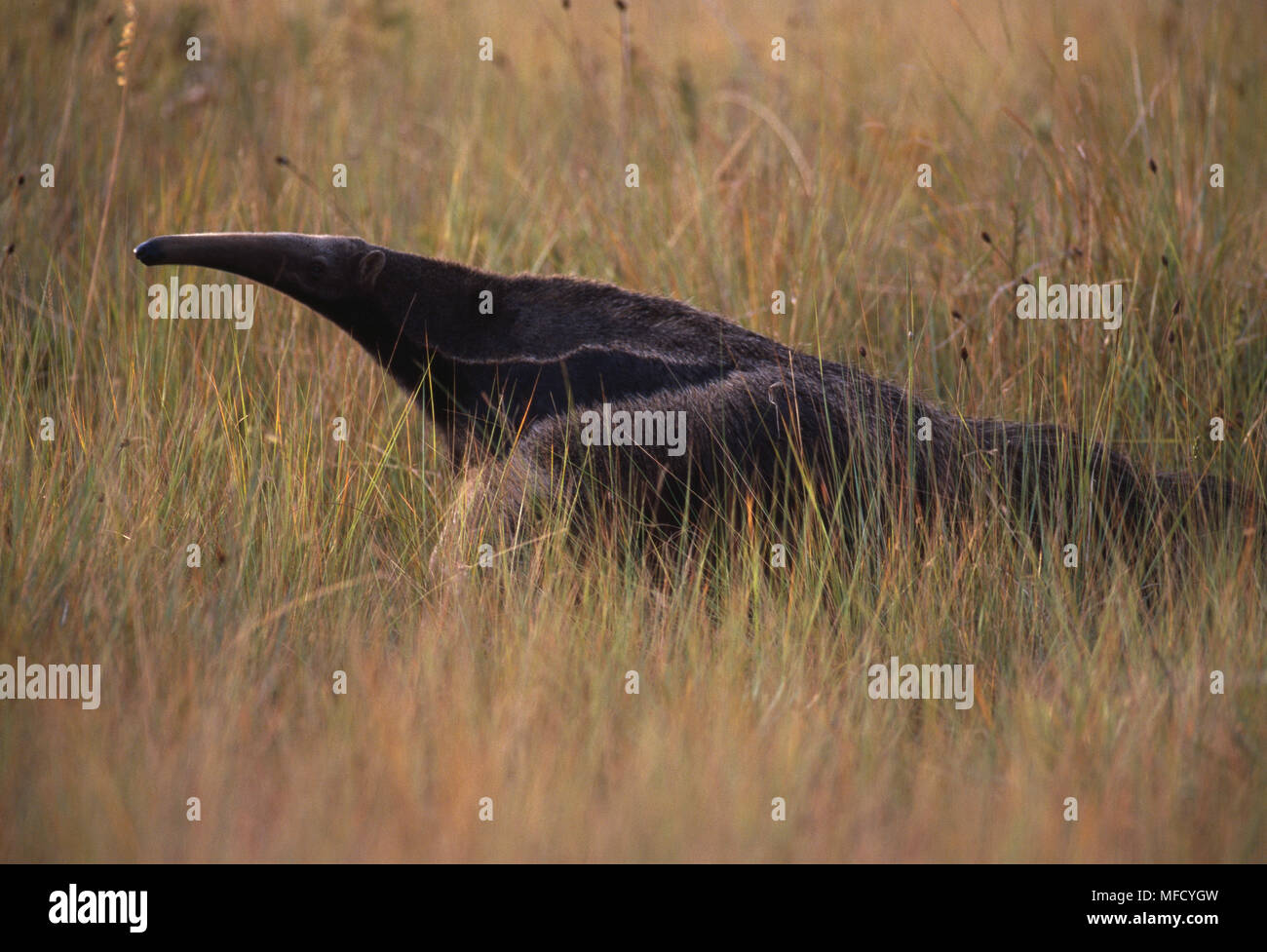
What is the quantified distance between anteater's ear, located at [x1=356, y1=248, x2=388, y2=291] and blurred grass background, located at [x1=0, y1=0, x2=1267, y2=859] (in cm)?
59

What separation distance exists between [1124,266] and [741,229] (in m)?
1.93

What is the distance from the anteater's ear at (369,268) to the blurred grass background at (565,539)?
591mm

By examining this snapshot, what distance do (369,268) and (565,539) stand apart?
1313mm

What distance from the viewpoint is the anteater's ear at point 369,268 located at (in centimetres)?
495

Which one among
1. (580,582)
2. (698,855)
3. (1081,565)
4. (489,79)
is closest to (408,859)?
(698,855)

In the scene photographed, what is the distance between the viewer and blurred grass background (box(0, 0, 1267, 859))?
10.4 feet

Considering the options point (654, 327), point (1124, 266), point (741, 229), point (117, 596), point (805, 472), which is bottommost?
point (117, 596)

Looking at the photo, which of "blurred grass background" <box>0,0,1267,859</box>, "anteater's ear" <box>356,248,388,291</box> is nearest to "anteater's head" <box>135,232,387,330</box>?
"anteater's ear" <box>356,248,388,291</box>

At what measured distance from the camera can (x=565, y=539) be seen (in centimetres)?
464

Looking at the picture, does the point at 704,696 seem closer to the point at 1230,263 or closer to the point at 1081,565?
the point at 1081,565

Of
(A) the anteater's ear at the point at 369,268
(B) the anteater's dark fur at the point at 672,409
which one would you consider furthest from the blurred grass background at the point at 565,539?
(A) the anteater's ear at the point at 369,268

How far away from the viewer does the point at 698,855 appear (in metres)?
2.95

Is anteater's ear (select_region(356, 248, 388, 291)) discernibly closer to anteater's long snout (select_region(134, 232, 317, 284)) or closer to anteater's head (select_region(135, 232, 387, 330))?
anteater's head (select_region(135, 232, 387, 330))

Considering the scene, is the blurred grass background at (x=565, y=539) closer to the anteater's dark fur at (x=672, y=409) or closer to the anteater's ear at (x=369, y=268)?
the anteater's dark fur at (x=672, y=409)
